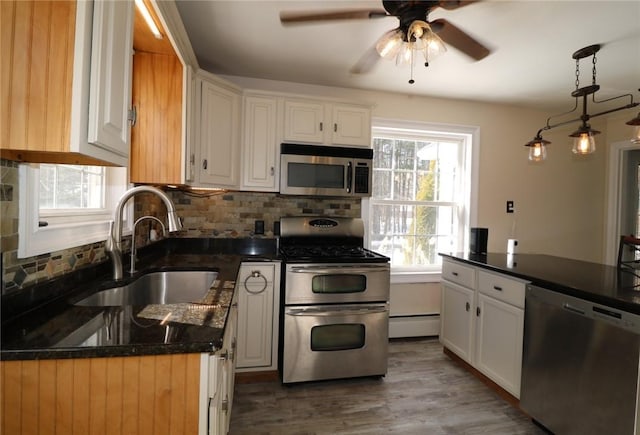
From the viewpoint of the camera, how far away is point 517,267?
7.00ft

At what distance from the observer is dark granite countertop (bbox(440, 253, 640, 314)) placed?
1.49 metres

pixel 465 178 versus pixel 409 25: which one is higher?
pixel 409 25

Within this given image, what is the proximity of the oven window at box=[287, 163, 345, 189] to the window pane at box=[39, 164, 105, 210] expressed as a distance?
50.8 inches

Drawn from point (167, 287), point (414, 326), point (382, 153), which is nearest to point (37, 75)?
point (167, 287)

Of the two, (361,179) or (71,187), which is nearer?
(71,187)

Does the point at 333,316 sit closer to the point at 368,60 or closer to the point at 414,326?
the point at 414,326

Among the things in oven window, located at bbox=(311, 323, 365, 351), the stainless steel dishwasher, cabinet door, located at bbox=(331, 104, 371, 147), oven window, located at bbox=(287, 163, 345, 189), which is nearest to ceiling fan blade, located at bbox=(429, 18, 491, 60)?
cabinet door, located at bbox=(331, 104, 371, 147)

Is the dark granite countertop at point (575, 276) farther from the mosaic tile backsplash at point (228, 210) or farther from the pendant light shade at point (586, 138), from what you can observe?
the mosaic tile backsplash at point (228, 210)

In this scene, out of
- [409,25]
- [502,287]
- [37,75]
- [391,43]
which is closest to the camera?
[37,75]

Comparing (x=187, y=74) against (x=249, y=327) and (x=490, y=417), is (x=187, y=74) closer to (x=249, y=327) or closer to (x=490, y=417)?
(x=249, y=327)

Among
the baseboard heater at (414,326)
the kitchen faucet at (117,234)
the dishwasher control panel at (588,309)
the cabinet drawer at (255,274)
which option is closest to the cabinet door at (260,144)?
the cabinet drawer at (255,274)

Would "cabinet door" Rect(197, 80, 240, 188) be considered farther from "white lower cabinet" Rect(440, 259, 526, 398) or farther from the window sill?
"white lower cabinet" Rect(440, 259, 526, 398)

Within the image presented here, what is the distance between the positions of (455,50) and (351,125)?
0.92m

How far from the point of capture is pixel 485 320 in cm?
227
